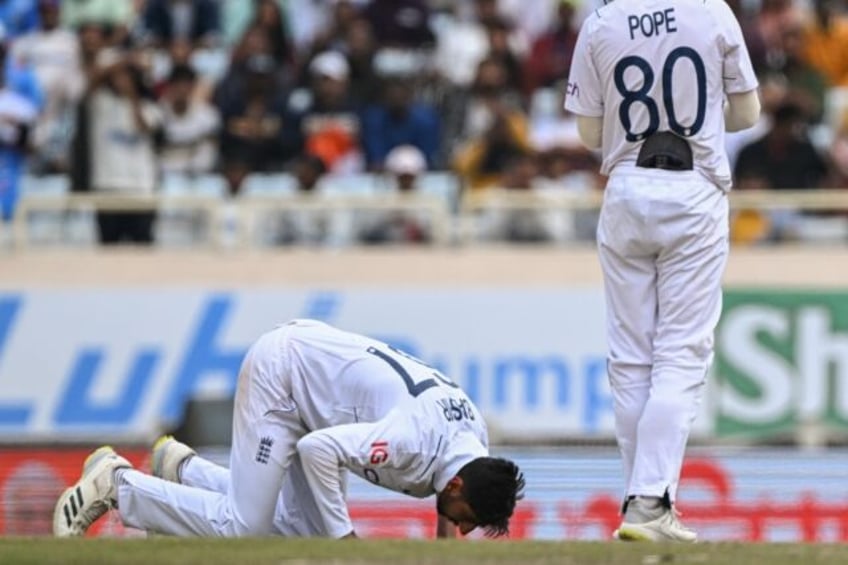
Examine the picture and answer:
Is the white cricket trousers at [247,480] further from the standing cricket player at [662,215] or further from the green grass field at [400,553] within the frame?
the standing cricket player at [662,215]

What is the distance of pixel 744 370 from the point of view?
1825 centimetres

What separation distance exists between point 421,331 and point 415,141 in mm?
1483

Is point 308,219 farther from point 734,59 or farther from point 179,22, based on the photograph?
point 734,59

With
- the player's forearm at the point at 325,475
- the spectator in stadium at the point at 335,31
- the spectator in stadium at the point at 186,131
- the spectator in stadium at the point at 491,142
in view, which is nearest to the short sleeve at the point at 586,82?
the player's forearm at the point at 325,475

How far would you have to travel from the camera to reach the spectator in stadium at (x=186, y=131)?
18.7 m

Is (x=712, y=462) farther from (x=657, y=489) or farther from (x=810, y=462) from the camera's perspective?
(x=657, y=489)

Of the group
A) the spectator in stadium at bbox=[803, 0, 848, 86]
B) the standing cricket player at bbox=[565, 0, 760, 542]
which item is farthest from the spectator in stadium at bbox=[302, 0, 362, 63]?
the standing cricket player at bbox=[565, 0, 760, 542]

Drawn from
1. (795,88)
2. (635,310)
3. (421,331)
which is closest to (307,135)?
(421,331)

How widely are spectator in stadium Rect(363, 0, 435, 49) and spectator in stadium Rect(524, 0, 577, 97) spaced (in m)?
0.93

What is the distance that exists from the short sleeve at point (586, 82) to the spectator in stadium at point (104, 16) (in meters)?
9.65

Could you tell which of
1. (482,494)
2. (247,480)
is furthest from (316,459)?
(482,494)

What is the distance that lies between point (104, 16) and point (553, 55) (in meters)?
3.76

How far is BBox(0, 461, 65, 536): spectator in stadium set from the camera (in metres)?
14.5

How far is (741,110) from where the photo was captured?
33.4 feet
